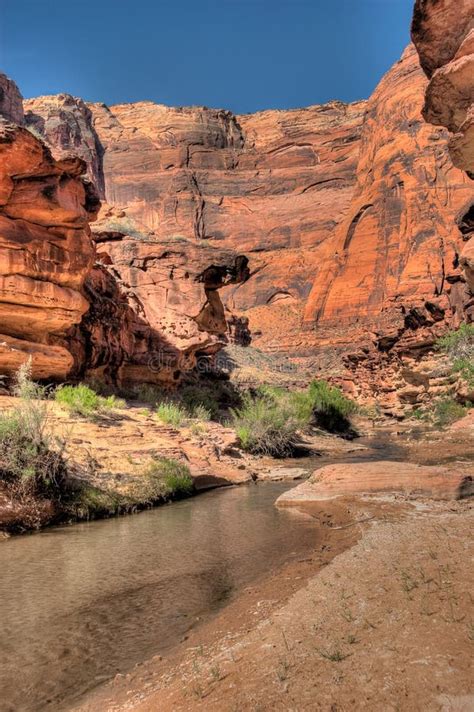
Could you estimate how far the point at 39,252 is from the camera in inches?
501

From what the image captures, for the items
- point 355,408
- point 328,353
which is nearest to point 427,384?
point 355,408

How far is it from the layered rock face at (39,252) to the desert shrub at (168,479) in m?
4.91

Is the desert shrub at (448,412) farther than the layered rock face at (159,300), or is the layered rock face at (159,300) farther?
the desert shrub at (448,412)

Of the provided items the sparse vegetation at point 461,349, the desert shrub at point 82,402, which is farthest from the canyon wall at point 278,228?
the desert shrub at point 82,402

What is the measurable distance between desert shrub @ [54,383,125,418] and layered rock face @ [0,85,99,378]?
44.5 inches

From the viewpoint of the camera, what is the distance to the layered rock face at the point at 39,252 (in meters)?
12.0

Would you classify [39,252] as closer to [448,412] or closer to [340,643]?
[340,643]

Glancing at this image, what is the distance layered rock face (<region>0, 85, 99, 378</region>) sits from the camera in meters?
12.0

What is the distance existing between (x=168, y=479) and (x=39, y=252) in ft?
23.5

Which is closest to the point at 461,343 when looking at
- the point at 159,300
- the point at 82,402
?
the point at 159,300

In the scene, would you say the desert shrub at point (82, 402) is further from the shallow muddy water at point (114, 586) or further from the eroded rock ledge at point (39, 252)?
the shallow muddy water at point (114, 586)

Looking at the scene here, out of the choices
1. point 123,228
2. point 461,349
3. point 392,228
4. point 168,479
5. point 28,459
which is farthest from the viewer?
point 392,228

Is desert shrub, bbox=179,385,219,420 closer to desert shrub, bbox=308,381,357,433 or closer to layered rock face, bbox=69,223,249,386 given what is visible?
layered rock face, bbox=69,223,249,386

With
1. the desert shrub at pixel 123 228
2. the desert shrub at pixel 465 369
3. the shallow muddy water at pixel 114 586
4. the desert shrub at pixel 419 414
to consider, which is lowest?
the shallow muddy water at pixel 114 586
